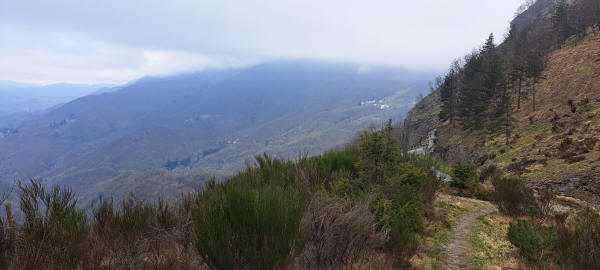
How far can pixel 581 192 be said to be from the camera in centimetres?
1650

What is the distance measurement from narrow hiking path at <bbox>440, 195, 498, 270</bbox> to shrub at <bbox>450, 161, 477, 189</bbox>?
3644 mm

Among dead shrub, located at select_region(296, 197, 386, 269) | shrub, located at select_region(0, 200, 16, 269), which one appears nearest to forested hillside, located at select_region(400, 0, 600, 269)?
dead shrub, located at select_region(296, 197, 386, 269)

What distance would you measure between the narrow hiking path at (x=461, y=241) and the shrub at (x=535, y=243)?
1.14m

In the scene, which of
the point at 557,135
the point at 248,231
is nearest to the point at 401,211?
the point at 248,231

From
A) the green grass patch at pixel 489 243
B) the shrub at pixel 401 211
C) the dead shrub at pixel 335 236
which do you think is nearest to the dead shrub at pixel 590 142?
the green grass patch at pixel 489 243

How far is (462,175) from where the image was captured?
15445 millimetres

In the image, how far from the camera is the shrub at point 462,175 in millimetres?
15195

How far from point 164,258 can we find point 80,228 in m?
1.54

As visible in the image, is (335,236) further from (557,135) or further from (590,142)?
(557,135)

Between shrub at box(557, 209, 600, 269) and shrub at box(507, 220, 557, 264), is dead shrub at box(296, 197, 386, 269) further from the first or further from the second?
shrub at box(507, 220, 557, 264)

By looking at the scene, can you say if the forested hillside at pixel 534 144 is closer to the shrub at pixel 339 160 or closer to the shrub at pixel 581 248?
the shrub at pixel 581 248

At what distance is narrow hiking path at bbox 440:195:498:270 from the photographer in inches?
257

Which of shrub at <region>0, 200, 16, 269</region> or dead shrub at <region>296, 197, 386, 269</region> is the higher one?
shrub at <region>0, 200, 16, 269</region>

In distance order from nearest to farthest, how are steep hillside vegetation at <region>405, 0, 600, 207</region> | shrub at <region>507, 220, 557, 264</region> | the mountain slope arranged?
shrub at <region>507, 220, 557, 264</region>
the mountain slope
steep hillside vegetation at <region>405, 0, 600, 207</region>
